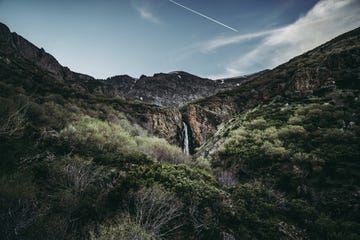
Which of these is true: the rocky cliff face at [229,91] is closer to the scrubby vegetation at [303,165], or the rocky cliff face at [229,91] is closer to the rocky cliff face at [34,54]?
the rocky cliff face at [34,54]

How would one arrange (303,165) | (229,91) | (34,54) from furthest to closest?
1. (34,54)
2. (229,91)
3. (303,165)

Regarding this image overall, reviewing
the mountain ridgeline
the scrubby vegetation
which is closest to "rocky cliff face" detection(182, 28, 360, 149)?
the mountain ridgeline

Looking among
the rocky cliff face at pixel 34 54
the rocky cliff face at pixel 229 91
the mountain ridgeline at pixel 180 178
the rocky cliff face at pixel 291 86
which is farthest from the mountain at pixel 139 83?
the mountain ridgeline at pixel 180 178

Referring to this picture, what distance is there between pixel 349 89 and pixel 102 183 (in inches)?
1449

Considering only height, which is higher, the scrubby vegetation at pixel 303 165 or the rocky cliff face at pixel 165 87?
the rocky cliff face at pixel 165 87

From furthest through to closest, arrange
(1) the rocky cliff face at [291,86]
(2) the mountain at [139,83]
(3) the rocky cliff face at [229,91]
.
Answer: (2) the mountain at [139,83], (3) the rocky cliff face at [229,91], (1) the rocky cliff face at [291,86]

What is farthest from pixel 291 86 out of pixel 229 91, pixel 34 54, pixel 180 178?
pixel 34 54

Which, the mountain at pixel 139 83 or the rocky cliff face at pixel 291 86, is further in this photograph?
the mountain at pixel 139 83

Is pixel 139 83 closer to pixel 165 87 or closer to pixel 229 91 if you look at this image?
pixel 165 87

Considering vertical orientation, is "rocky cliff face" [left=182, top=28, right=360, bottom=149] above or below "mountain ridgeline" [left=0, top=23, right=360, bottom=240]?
above

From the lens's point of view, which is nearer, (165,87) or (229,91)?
(229,91)

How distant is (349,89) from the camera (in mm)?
34094

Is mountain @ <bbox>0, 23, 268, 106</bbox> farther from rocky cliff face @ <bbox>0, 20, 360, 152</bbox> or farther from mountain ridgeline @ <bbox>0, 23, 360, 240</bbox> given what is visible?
mountain ridgeline @ <bbox>0, 23, 360, 240</bbox>

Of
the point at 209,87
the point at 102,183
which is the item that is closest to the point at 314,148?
the point at 102,183
